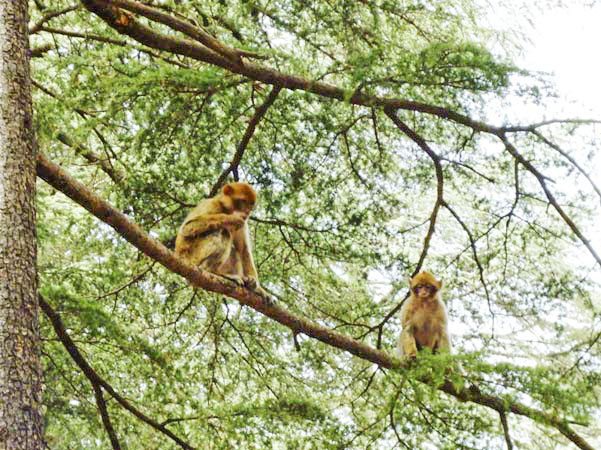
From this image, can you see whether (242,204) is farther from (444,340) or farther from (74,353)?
(444,340)

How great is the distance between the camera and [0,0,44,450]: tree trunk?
11.8ft

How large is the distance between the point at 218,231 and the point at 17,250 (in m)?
2.80

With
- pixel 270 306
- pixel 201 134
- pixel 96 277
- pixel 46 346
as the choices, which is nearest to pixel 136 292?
pixel 96 277

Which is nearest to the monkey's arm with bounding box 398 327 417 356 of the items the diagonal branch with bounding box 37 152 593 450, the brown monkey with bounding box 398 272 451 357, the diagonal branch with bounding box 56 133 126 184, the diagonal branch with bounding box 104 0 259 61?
the brown monkey with bounding box 398 272 451 357

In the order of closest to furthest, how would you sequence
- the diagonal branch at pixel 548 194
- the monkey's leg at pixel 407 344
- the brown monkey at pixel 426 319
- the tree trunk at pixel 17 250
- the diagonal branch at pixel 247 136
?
the tree trunk at pixel 17 250 < the diagonal branch at pixel 548 194 < the diagonal branch at pixel 247 136 < the monkey's leg at pixel 407 344 < the brown monkey at pixel 426 319

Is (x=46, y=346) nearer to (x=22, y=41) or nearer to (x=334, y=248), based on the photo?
(x=334, y=248)

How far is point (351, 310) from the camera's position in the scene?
7.89 metres

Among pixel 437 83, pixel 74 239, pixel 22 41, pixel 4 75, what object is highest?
pixel 74 239

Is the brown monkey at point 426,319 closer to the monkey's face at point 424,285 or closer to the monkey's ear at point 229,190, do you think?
the monkey's face at point 424,285

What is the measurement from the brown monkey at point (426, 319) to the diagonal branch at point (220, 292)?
210cm

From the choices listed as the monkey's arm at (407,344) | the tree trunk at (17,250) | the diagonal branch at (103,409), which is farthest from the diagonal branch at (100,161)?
the monkey's arm at (407,344)

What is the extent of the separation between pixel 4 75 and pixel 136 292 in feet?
11.1

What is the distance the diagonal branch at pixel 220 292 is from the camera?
4762mm

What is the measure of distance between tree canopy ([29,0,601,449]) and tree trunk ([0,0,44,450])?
1.19 meters
